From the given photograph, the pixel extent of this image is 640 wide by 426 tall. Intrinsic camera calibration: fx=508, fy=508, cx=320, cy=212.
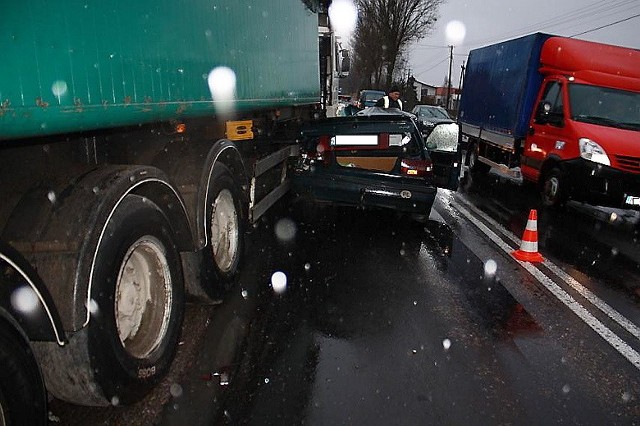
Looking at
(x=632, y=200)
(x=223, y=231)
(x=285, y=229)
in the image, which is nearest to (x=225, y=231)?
(x=223, y=231)

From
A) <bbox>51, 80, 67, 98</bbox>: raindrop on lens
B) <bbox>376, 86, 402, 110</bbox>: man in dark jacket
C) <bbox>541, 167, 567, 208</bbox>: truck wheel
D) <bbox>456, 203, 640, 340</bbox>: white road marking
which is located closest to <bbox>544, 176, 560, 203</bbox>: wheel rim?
<bbox>541, 167, 567, 208</bbox>: truck wheel

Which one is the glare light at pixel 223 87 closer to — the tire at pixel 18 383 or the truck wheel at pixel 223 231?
the truck wheel at pixel 223 231

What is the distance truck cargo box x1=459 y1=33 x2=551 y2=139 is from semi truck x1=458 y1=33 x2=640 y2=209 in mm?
21

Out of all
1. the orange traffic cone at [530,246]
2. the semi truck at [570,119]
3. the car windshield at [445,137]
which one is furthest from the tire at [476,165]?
the orange traffic cone at [530,246]

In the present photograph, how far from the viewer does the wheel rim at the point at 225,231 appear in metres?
4.66

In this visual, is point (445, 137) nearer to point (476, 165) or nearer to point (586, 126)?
point (586, 126)

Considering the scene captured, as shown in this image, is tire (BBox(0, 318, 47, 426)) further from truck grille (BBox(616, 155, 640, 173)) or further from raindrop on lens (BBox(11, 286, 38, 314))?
truck grille (BBox(616, 155, 640, 173))

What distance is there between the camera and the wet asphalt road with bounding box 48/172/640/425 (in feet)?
10.3

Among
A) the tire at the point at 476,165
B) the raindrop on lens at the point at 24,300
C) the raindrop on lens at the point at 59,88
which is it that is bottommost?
the tire at the point at 476,165

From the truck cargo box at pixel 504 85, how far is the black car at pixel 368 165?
4.26 m

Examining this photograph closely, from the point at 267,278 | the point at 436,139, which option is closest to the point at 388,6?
the point at 436,139

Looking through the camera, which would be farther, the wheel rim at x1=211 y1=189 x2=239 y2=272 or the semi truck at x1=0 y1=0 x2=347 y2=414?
the wheel rim at x1=211 y1=189 x2=239 y2=272

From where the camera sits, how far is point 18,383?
2039 mm

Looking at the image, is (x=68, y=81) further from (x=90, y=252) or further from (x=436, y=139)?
(x=436, y=139)
